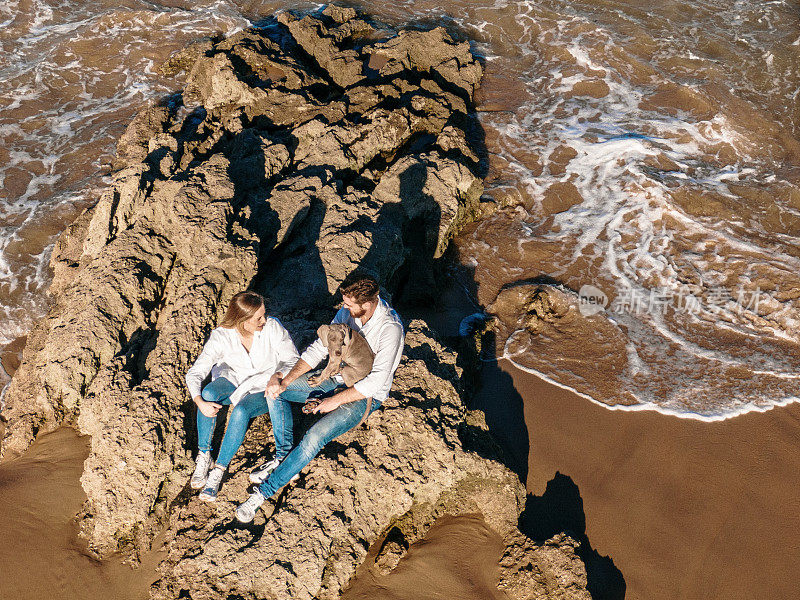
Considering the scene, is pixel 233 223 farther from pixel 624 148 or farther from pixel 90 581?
pixel 624 148

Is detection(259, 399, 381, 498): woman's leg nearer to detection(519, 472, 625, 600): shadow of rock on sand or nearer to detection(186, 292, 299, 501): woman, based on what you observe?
detection(186, 292, 299, 501): woman

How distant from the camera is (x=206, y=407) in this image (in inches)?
191

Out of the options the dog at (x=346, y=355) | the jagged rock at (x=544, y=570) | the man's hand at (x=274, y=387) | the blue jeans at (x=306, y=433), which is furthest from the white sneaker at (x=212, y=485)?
the jagged rock at (x=544, y=570)

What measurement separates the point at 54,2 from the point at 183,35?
5.25 m

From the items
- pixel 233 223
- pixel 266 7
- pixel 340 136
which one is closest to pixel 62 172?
pixel 340 136

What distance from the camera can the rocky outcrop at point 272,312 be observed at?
467 cm

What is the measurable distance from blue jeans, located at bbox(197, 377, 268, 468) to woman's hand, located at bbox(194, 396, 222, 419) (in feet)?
0.22

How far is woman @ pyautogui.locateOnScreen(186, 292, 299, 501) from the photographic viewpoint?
4781mm

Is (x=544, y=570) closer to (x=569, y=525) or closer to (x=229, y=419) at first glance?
(x=569, y=525)

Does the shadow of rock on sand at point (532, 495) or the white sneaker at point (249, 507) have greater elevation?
the white sneaker at point (249, 507)

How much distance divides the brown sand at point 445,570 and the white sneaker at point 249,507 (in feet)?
3.36

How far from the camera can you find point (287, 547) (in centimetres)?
444

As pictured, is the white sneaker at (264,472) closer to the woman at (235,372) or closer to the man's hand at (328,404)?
the woman at (235,372)

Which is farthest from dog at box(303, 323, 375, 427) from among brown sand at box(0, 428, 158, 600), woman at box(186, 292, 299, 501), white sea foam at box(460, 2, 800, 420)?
white sea foam at box(460, 2, 800, 420)
